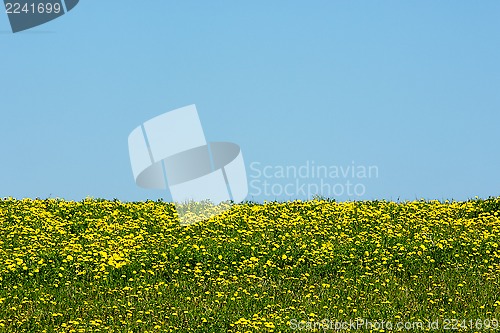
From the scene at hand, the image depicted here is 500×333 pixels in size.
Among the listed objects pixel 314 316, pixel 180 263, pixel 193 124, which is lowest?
pixel 314 316

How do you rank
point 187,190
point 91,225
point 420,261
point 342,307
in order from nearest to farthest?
point 342,307, point 420,261, point 187,190, point 91,225

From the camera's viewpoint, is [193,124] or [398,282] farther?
[193,124]

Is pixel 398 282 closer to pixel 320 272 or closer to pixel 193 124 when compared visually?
pixel 320 272

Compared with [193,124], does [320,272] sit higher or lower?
lower

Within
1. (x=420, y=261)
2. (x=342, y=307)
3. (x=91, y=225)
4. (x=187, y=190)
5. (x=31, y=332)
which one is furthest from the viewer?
(x=91, y=225)

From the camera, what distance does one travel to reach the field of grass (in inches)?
493

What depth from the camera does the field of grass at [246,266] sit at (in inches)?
493

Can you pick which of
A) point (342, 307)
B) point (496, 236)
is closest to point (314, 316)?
point (342, 307)

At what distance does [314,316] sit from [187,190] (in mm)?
6438

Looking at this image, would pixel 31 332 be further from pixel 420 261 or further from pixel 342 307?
pixel 420 261

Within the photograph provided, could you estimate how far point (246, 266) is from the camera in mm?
15531

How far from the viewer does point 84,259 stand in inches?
615

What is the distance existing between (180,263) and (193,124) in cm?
316

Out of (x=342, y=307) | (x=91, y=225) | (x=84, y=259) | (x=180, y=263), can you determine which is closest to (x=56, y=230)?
(x=91, y=225)
